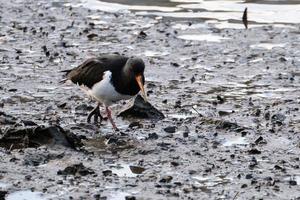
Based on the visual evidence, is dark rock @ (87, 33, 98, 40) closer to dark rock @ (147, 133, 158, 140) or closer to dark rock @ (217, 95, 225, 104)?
dark rock @ (217, 95, 225, 104)

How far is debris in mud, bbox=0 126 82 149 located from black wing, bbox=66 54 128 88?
1.21 m

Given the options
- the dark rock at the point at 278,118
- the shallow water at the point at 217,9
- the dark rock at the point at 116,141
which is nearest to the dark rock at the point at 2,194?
the dark rock at the point at 116,141

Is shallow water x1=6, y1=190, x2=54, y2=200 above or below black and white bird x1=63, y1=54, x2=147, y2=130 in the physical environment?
below

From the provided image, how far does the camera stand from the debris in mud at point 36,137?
894cm

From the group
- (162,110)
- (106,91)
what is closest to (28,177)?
(106,91)

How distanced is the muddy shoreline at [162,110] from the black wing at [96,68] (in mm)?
529

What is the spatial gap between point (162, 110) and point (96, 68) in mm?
1277

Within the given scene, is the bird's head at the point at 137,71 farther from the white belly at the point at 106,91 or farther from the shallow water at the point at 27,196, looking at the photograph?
the shallow water at the point at 27,196

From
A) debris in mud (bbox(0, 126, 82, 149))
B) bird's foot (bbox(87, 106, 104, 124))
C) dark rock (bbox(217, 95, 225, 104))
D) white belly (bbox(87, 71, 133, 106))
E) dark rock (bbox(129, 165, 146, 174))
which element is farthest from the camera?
dark rock (bbox(217, 95, 225, 104))

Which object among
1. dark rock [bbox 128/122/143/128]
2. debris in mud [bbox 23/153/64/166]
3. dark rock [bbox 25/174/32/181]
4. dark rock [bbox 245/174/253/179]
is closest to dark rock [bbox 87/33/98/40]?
dark rock [bbox 128/122/143/128]

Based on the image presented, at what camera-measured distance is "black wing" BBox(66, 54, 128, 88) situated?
9.96 m

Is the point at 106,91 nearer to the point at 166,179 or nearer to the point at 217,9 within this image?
the point at 166,179

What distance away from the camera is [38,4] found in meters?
18.4

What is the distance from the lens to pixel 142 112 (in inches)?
414
